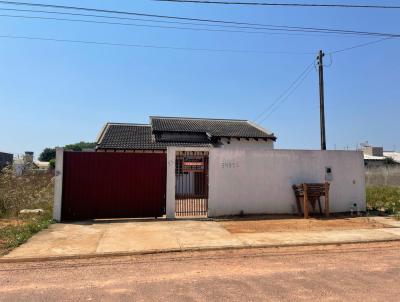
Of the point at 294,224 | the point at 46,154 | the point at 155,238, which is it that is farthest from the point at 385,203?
the point at 46,154

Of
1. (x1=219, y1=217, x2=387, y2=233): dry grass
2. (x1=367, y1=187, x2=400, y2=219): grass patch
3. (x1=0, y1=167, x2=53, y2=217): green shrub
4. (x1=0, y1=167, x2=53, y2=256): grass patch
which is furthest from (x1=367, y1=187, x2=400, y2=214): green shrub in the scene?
(x1=0, y1=167, x2=53, y2=217): green shrub

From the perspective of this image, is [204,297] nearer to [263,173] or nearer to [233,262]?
[233,262]

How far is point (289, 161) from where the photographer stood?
44.8 ft

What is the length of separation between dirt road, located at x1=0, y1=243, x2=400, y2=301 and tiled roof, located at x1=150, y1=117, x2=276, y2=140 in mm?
20484

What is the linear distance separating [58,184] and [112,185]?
1.67m

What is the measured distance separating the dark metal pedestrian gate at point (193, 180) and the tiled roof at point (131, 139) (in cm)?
1159

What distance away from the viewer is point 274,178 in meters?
13.5

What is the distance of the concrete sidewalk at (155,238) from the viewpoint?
8086mm

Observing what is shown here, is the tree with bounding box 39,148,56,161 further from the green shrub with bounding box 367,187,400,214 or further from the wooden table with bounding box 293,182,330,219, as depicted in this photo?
the wooden table with bounding box 293,182,330,219

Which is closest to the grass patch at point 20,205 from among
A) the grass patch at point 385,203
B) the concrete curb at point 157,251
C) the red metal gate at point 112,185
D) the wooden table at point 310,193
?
the concrete curb at point 157,251

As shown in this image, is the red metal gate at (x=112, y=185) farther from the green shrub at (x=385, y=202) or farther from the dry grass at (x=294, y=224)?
A: the green shrub at (x=385, y=202)

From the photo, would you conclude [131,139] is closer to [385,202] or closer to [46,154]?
[385,202]

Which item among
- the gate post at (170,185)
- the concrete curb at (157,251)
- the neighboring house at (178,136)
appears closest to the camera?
the concrete curb at (157,251)

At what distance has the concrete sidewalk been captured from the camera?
8.09 metres
